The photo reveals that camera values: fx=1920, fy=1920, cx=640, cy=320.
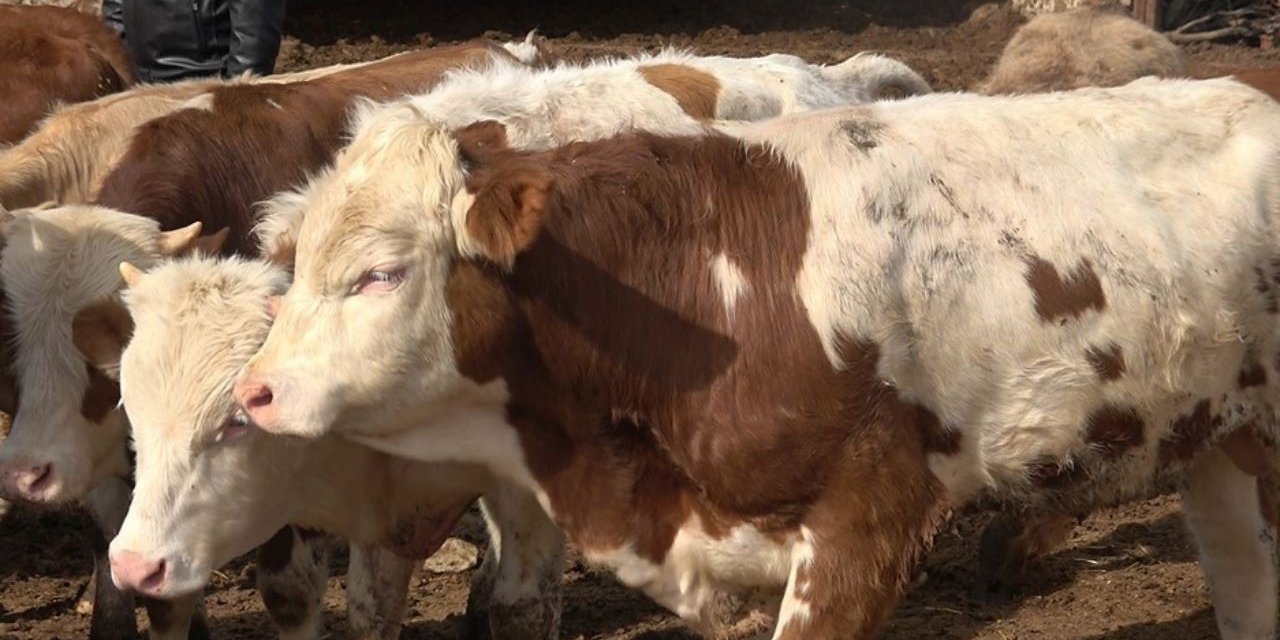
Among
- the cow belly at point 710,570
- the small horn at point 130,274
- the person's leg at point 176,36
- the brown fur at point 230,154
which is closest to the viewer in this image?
the cow belly at point 710,570

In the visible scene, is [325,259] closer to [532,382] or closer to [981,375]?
[532,382]

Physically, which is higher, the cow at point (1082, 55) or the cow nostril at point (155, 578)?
the cow at point (1082, 55)

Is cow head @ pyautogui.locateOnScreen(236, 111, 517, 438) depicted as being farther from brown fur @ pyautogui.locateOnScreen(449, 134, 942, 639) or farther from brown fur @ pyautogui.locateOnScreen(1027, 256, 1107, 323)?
brown fur @ pyautogui.locateOnScreen(1027, 256, 1107, 323)

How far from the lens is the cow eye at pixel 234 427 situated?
541cm

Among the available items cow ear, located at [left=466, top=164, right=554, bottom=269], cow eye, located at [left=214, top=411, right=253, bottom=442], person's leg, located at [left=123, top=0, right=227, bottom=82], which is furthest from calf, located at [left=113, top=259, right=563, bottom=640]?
person's leg, located at [left=123, top=0, right=227, bottom=82]

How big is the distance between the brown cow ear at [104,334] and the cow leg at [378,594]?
106 cm

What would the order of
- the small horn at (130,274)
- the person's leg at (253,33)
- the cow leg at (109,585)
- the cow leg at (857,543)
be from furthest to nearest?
the person's leg at (253,33) < the cow leg at (109,585) < the small horn at (130,274) < the cow leg at (857,543)

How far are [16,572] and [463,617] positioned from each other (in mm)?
2183

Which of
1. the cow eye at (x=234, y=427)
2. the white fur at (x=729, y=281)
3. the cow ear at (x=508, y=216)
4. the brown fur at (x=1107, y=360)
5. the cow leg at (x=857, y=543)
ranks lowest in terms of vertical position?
the cow leg at (x=857, y=543)

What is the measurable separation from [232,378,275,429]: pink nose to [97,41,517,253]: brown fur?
2.08 m

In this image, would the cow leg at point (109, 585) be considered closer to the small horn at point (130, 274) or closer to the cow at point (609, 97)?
the cow at point (609, 97)

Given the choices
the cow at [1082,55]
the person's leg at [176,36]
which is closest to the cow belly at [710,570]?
the person's leg at [176,36]

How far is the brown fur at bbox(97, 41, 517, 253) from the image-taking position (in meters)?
6.84

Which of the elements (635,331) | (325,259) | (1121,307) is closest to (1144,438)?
(1121,307)
